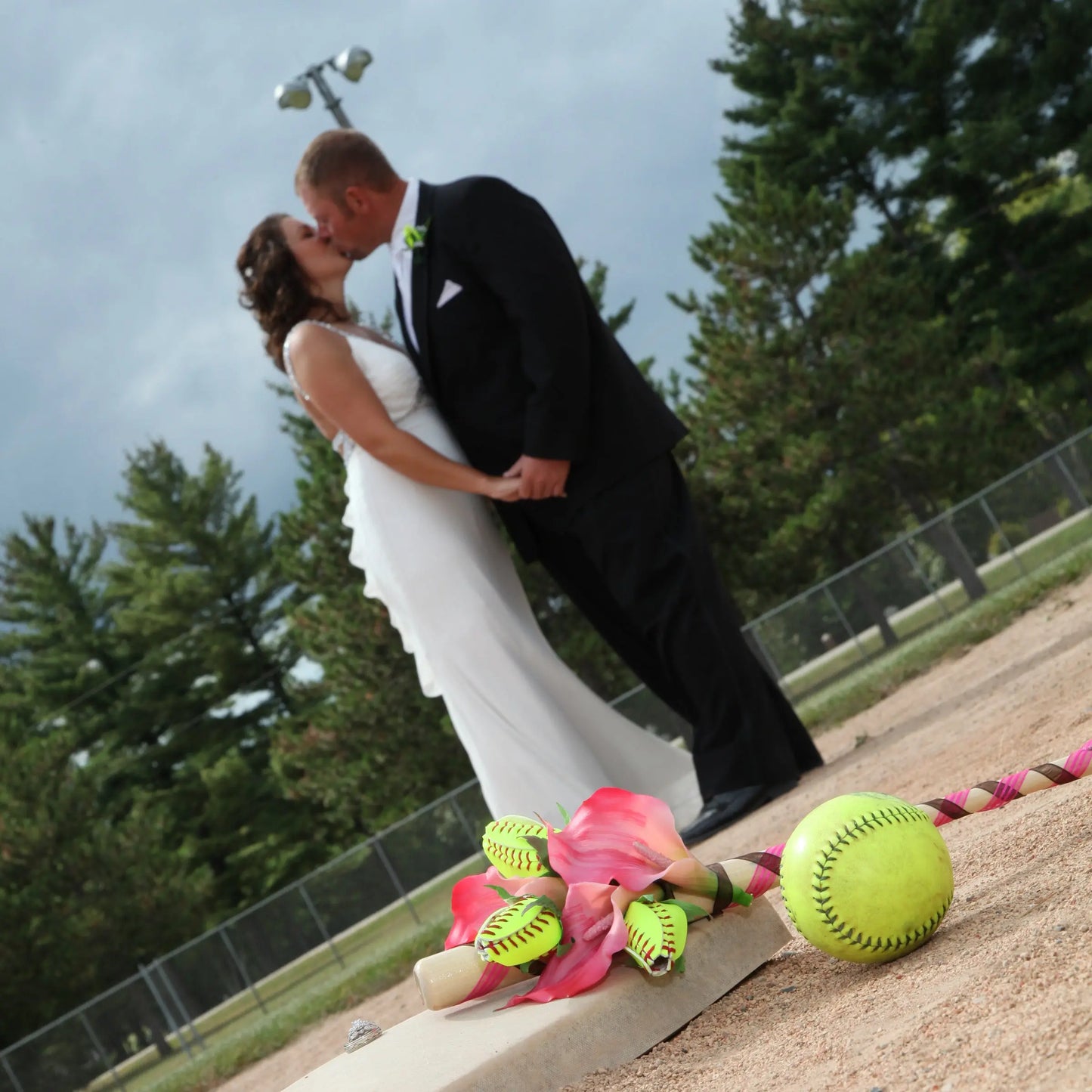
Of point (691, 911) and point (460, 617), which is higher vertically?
point (460, 617)

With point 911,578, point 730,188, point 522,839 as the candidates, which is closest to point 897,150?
point 730,188

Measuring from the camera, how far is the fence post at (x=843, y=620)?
51.8 feet

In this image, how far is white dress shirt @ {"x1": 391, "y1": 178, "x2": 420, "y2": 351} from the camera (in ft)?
16.5

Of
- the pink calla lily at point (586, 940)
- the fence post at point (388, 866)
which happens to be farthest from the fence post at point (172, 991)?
the pink calla lily at point (586, 940)

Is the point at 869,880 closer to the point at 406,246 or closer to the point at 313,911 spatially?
the point at 406,246

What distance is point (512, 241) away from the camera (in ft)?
16.0

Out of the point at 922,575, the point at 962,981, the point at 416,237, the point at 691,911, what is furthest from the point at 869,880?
the point at 922,575

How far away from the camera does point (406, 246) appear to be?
4.99 metres

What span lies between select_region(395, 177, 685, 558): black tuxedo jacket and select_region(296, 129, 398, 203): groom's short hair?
0.22m

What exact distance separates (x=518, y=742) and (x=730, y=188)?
26.2 metres

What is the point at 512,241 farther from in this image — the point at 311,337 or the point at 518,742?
the point at 518,742

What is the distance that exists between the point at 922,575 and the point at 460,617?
1289cm

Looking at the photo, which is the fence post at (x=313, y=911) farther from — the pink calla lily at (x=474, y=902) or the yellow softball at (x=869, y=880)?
the yellow softball at (x=869, y=880)

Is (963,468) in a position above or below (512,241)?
below
